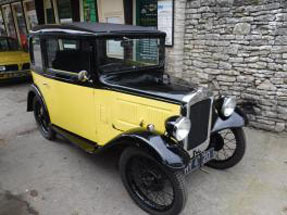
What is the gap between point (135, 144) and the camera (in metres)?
2.43

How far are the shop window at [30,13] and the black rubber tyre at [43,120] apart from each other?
694 cm

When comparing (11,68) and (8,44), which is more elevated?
(8,44)

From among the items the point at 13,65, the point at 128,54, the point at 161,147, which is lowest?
the point at 13,65

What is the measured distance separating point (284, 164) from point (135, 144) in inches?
88.5

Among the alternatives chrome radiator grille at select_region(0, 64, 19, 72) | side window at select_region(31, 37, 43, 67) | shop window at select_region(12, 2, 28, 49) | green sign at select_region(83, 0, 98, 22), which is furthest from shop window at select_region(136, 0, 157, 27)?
shop window at select_region(12, 2, 28, 49)

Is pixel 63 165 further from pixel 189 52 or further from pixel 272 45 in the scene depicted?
pixel 272 45

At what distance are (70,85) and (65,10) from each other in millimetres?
6377

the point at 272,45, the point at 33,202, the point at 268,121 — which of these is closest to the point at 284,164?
the point at 268,121

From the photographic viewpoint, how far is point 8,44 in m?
8.61

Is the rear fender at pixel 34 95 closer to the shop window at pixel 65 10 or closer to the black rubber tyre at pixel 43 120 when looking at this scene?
the black rubber tyre at pixel 43 120

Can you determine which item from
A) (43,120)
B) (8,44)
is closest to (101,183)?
(43,120)

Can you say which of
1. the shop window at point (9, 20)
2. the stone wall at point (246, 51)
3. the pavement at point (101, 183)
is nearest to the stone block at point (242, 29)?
the stone wall at point (246, 51)

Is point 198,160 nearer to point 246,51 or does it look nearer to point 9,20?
point 246,51

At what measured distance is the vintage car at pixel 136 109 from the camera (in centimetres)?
238
